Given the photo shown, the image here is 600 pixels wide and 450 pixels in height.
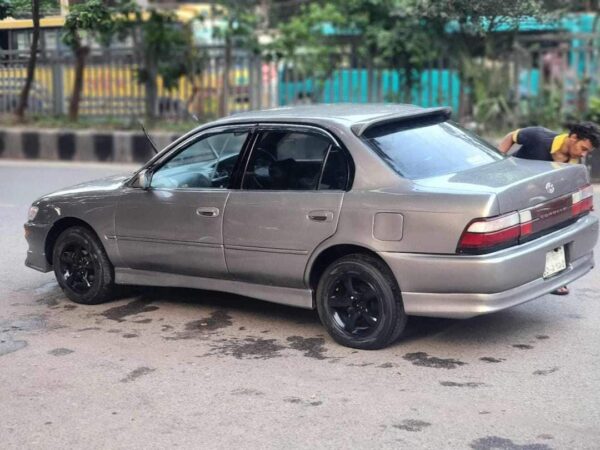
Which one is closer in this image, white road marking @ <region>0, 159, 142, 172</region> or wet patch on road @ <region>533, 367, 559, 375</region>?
wet patch on road @ <region>533, 367, 559, 375</region>

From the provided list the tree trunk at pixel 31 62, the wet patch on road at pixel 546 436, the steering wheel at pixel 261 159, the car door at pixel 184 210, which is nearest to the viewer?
the wet patch on road at pixel 546 436

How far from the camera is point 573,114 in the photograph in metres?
14.0

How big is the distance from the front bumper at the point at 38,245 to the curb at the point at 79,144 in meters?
7.72

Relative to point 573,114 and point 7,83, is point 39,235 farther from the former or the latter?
point 573,114

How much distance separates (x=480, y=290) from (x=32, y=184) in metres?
9.41

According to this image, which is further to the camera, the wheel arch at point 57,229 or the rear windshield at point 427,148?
the wheel arch at point 57,229

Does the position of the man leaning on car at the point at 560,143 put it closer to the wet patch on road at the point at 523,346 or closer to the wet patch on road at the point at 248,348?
the wet patch on road at the point at 523,346

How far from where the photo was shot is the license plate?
5965mm

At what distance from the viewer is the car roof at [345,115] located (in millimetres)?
6199

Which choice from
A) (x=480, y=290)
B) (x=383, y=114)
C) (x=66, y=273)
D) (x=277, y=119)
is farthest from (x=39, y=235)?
(x=480, y=290)

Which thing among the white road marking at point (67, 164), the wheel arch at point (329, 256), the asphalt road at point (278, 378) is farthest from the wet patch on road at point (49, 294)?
the white road marking at point (67, 164)

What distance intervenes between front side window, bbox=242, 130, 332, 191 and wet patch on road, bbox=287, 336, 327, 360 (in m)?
1.02

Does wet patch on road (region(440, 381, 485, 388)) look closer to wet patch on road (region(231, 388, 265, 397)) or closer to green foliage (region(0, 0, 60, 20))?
wet patch on road (region(231, 388, 265, 397))

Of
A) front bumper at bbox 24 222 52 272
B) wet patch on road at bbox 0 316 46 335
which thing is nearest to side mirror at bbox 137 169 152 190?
front bumper at bbox 24 222 52 272
